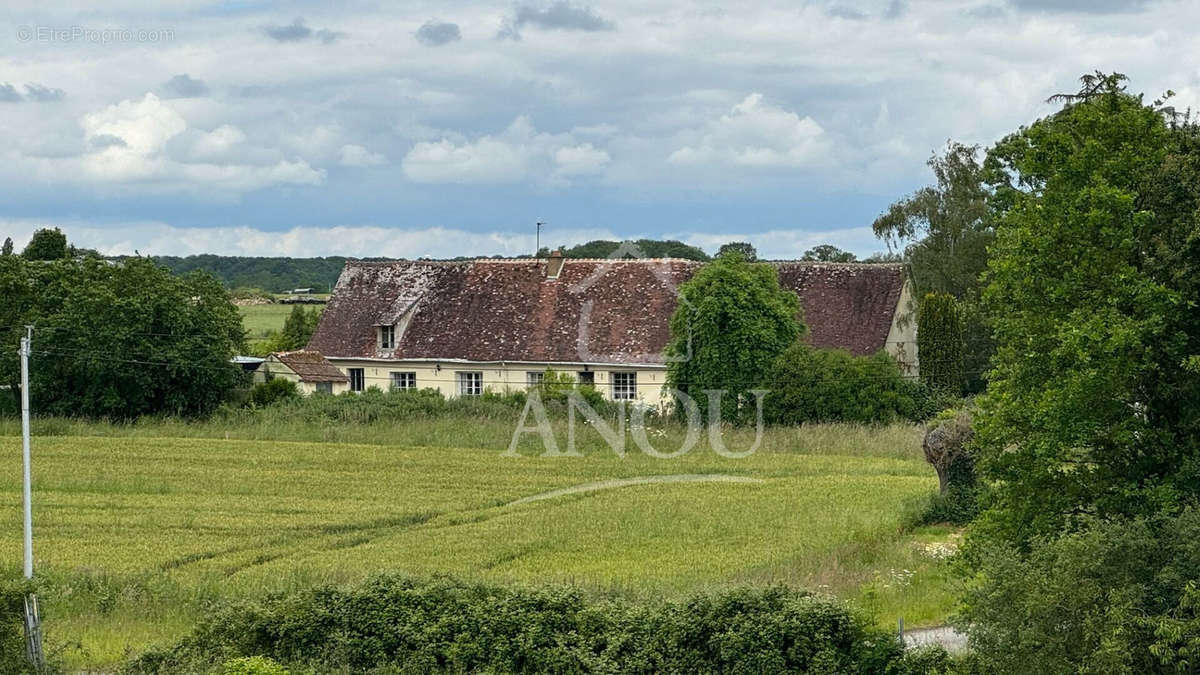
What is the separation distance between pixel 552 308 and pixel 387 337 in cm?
A: 646

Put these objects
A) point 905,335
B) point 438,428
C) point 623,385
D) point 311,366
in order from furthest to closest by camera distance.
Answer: point 905,335, point 311,366, point 623,385, point 438,428

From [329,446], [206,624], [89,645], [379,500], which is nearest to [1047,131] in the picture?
[206,624]

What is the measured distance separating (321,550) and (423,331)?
28.8 meters

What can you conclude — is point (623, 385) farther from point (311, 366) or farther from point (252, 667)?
point (252, 667)

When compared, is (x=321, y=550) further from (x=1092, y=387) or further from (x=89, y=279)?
(x=89, y=279)

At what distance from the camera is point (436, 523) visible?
31234 millimetres

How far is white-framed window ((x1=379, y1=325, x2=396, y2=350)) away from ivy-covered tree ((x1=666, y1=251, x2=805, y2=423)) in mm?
13046

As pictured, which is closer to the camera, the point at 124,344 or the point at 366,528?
the point at 366,528

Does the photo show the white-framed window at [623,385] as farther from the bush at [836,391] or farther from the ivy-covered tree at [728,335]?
the bush at [836,391]

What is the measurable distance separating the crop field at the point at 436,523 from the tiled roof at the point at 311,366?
8.89m

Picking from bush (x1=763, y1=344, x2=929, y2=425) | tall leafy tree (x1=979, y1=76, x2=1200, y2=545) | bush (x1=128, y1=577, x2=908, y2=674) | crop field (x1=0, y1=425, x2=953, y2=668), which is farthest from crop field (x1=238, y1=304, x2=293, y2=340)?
tall leafy tree (x1=979, y1=76, x2=1200, y2=545)

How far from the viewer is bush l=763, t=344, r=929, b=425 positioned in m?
45.8

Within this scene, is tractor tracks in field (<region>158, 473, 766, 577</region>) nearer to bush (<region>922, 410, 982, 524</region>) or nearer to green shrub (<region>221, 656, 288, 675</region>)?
bush (<region>922, 410, 982, 524</region>)

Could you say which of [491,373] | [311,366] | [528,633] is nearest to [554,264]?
[491,373]
